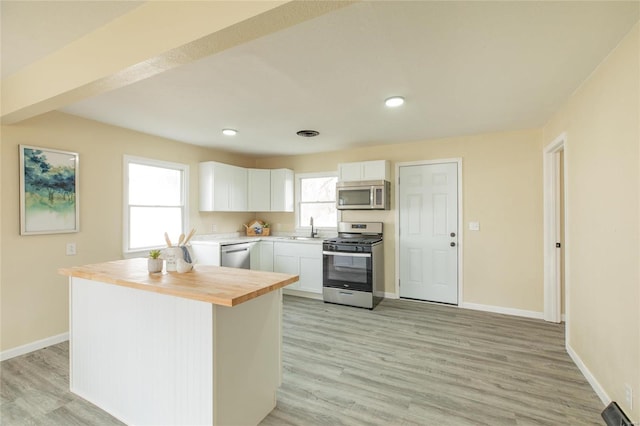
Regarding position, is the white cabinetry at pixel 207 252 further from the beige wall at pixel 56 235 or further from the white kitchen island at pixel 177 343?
the white kitchen island at pixel 177 343

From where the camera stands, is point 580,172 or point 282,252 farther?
point 282,252

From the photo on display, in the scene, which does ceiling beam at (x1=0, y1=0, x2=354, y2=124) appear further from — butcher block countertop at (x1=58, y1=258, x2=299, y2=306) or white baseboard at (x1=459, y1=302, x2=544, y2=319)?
white baseboard at (x1=459, y1=302, x2=544, y2=319)

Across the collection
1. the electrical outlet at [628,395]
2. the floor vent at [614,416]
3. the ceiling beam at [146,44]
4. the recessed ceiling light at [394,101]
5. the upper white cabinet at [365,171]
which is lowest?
the floor vent at [614,416]

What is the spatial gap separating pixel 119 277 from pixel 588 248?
336 centimetres

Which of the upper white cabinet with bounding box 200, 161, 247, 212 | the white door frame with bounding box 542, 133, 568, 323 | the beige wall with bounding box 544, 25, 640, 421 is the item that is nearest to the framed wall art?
the upper white cabinet with bounding box 200, 161, 247, 212

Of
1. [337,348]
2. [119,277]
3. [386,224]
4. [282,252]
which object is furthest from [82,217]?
[386,224]

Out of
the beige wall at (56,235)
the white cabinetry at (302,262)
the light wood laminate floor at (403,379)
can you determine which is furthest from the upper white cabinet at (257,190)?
the light wood laminate floor at (403,379)

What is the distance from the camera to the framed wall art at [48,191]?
2779mm

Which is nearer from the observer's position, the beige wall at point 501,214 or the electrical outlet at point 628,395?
the electrical outlet at point 628,395

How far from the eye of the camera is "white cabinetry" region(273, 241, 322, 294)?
453 centimetres

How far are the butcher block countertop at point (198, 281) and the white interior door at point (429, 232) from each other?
9.40 ft

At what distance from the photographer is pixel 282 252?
15.7 ft

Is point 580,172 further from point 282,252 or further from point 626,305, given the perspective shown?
point 282,252

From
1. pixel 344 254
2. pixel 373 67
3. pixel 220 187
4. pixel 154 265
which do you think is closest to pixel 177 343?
pixel 154 265
